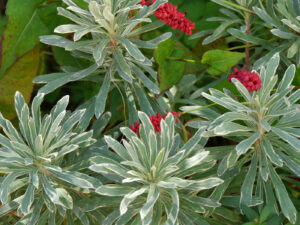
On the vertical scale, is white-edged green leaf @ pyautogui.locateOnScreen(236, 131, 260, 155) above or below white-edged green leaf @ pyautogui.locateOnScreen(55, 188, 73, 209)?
above

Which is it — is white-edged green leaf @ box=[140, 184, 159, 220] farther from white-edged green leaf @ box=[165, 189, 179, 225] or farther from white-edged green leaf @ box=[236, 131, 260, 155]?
white-edged green leaf @ box=[236, 131, 260, 155]

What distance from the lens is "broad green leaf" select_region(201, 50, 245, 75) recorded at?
6.05 ft

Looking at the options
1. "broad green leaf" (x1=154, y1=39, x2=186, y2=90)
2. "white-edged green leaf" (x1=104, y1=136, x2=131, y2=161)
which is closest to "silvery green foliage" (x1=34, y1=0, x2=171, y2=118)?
"broad green leaf" (x1=154, y1=39, x2=186, y2=90)

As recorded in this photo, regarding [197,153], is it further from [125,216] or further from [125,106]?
[125,106]

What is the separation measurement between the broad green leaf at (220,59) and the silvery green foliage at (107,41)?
252 millimetres

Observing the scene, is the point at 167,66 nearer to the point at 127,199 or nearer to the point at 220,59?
the point at 220,59

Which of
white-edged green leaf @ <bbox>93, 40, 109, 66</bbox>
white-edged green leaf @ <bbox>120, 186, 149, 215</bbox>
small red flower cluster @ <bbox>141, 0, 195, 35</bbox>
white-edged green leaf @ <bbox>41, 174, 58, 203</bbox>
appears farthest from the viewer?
small red flower cluster @ <bbox>141, 0, 195, 35</bbox>

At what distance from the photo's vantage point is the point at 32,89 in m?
2.07

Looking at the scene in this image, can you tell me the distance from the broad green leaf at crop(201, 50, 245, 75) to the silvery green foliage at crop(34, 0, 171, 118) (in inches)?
9.9

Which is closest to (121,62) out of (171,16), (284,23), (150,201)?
(171,16)

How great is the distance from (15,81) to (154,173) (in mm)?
998

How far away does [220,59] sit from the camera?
6.15 feet

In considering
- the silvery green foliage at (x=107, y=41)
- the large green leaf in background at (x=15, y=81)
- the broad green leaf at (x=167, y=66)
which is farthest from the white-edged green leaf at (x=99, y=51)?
the large green leaf in background at (x=15, y=81)

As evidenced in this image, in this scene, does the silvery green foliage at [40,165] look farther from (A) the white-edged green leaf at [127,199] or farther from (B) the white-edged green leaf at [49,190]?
(A) the white-edged green leaf at [127,199]
